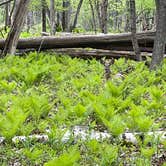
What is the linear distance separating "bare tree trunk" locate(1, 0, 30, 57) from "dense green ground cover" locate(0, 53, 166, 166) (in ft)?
6.12

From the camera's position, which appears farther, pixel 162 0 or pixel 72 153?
pixel 162 0

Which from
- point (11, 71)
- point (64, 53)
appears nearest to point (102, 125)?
point (11, 71)

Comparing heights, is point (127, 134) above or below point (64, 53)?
below

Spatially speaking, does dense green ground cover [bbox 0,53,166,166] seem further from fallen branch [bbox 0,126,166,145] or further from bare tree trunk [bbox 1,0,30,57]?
bare tree trunk [bbox 1,0,30,57]

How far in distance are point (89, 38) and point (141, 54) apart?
1.66 m

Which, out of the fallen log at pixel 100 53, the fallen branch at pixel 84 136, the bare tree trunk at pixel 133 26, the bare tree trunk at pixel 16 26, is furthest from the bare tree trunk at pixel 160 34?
the fallen branch at pixel 84 136

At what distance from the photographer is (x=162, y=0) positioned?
28.3 ft

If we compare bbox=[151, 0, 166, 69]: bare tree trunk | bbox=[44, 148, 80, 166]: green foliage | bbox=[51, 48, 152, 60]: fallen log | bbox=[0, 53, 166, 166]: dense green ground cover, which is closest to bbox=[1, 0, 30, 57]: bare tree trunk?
bbox=[0, 53, 166, 166]: dense green ground cover

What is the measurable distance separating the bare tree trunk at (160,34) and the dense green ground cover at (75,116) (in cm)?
30

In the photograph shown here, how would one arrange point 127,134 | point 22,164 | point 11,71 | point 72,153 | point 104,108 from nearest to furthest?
point 72,153, point 22,164, point 127,134, point 104,108, point 11,71

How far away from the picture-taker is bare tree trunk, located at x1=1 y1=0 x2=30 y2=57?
9922mm

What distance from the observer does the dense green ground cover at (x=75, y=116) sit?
13.3ft

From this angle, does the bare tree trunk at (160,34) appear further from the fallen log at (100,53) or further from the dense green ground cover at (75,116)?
the fallen log at (100,53)

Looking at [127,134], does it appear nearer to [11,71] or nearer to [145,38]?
[11,71]
